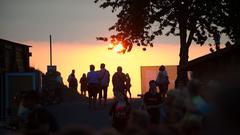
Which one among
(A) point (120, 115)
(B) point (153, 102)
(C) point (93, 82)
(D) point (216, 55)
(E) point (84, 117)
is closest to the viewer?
(A) point (120, 115)

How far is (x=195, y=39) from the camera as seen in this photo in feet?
157

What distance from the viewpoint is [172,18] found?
4712cm

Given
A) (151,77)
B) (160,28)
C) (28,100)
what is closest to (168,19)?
(160,28)

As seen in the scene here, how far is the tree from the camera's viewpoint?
46.9 metres

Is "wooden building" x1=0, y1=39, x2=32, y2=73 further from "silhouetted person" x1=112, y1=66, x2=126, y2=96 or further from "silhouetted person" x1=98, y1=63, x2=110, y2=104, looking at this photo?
"silhouetted person" x1=112, y1=66, x2=126, y2=96

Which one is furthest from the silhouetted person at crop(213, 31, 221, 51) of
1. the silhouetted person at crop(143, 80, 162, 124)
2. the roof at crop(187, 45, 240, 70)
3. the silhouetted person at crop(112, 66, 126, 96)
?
the silhouetted person at crop(143, 80, 162, 124)

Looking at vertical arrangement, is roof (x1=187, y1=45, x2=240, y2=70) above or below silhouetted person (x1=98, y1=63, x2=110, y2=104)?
above

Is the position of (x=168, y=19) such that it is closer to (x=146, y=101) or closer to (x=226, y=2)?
(x=226, y=2)

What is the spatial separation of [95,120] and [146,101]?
698 centimetres

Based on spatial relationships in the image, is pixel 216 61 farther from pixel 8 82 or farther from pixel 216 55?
pixel 8 82

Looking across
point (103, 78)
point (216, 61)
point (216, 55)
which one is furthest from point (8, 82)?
point (216, 55)

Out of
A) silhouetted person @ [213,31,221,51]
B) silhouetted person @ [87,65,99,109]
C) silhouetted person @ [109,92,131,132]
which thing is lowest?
silhouetted person @ [109,92,131,132]

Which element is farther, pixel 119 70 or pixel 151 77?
pixel 151 77

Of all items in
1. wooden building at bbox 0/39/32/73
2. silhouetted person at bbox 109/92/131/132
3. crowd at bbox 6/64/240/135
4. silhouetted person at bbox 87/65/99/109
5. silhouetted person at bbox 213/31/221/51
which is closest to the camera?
crowd at bbox 6/64/240/135
